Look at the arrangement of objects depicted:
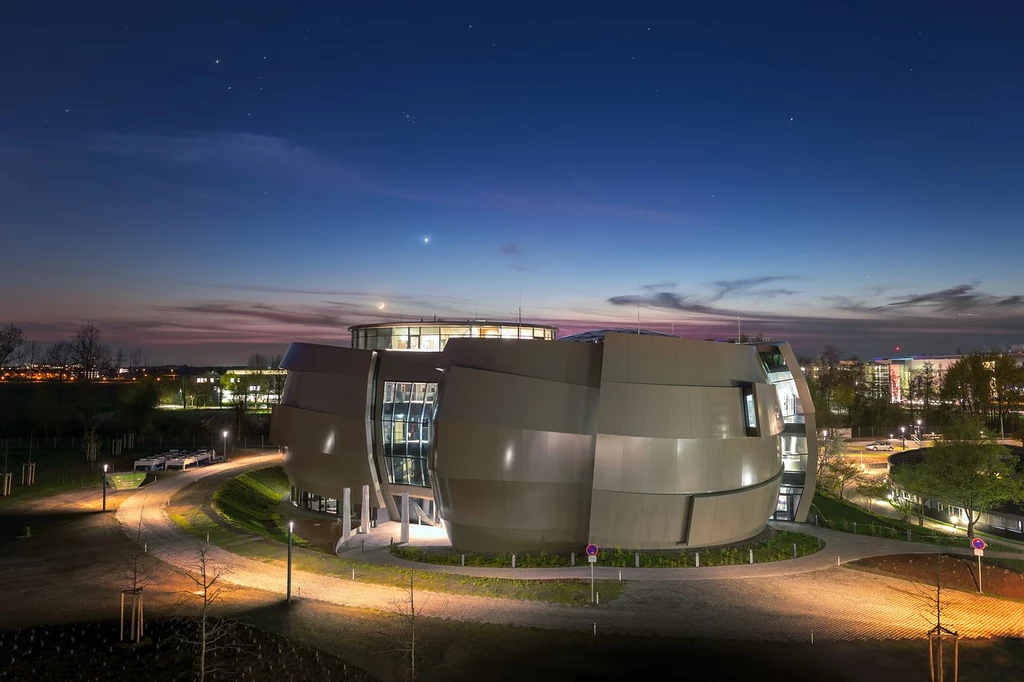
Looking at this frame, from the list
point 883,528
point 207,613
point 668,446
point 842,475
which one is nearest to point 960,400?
point 842,475

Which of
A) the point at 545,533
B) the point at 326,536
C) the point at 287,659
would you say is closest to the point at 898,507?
the point at 545,533

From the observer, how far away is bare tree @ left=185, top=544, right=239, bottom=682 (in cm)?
1461

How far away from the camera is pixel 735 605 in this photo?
21484 mm

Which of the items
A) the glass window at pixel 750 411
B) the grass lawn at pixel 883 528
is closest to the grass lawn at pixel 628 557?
the glass window at pixel 750 411

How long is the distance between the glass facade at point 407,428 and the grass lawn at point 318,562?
6936 millimetres

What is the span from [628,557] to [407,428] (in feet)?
48.6

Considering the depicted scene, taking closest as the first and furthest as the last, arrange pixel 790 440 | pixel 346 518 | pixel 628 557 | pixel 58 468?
pixel 628 557 < pixel 346 518 < pixel 790 440 < pixel 58 468

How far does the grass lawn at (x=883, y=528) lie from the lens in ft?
105

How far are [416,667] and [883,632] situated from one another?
15268 mm

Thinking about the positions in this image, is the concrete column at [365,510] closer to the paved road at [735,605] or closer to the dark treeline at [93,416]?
the paved road at [735,605]

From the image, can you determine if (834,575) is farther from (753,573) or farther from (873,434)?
(873,434)

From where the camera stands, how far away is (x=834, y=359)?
4963 inches

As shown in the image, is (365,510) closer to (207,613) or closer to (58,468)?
(207,613)

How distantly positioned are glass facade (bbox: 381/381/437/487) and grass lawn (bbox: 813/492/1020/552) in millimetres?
25953
